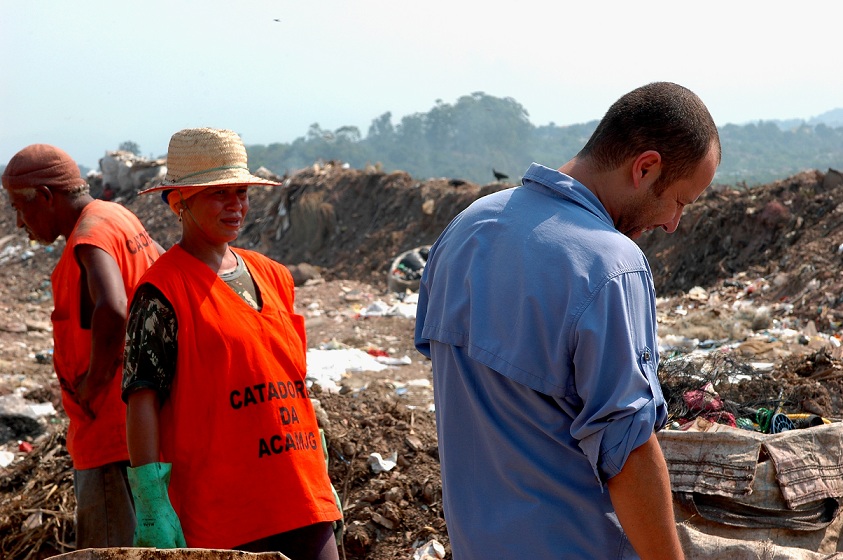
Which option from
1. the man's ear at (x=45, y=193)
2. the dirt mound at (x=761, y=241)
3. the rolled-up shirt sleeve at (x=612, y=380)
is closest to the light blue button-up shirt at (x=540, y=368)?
the rolled-up shirt sleeve at (x=612, y=380)

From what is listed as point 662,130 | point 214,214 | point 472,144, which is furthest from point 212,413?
point 472,144

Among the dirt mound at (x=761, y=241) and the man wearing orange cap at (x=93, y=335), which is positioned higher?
the man wearing orange cap at (x=93, y=335)

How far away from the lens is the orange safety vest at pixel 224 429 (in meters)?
2.12

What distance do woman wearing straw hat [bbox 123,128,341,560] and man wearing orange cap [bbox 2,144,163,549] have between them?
0.49 metres

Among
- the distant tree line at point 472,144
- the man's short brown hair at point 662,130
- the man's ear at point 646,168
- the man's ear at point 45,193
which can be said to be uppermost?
the man's short brown hair at point 662,130

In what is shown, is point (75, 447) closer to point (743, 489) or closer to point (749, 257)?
point (743, 489)

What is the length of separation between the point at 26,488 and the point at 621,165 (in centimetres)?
406

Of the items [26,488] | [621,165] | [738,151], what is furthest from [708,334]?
[738,151]

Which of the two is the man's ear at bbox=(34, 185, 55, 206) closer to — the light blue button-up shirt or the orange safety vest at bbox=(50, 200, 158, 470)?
the orange safety vest at bbox=(50, 200, 158, 470)

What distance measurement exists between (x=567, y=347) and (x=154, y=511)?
4.12 ft

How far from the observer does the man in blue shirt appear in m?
1.31

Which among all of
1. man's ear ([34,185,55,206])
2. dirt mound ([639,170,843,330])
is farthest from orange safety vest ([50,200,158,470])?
dirt mound ([639,170,843,330])

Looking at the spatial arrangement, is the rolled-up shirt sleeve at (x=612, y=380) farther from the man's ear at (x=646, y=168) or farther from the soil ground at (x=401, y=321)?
the soil ground at (x=401, y=321)

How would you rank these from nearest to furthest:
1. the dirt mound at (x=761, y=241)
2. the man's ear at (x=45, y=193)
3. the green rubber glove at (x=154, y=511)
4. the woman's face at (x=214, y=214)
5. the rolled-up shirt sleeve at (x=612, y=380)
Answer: the rolled-up shirt sleeve at (x=612, y=380), the green rubber glove at (x=154, y=511), the woman's face at (x=214, y=214), the man's ear at (x=45, y=193), the dirt mound at (x=761, y=241)
